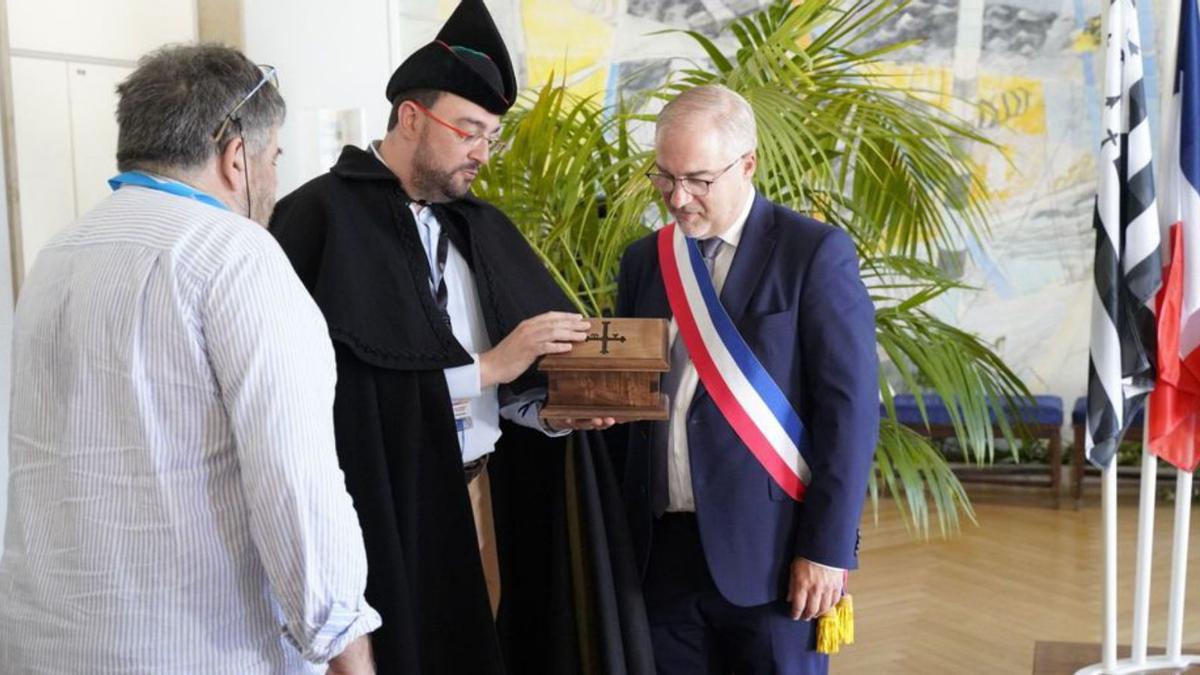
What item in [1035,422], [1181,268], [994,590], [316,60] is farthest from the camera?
[1035,422]

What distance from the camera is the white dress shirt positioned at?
8.98ft

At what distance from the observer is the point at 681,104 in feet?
8.80

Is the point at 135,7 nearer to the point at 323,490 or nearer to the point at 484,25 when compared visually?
the point at 484,25

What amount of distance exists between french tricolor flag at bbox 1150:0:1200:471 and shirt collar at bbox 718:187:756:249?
1.66 meters

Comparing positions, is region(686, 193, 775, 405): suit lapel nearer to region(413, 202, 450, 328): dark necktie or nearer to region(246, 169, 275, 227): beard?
region(413, 202, 450, 328): dark necktie

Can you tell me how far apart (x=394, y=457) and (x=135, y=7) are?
10.5 ft

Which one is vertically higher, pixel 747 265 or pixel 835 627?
pixel 747 265

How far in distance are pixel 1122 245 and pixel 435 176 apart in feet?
7.16

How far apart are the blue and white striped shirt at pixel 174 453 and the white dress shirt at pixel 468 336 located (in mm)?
834

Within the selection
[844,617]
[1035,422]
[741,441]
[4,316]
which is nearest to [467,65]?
[741,441]

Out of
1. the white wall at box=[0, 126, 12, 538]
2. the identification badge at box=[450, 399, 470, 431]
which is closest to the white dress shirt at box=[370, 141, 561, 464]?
the identification badge at box=[450, 399, 470, 431]

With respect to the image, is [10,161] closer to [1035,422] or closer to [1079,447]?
[1035,422]

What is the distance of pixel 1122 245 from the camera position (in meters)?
3.90

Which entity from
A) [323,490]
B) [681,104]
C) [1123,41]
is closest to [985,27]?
[1123,41]
